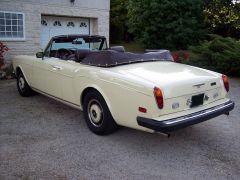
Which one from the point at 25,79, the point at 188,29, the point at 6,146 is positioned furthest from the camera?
the point at 188,29

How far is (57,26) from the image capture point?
13195 millimetres

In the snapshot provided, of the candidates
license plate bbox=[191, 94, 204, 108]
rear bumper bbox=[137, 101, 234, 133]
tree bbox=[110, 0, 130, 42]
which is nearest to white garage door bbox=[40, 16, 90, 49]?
license plate bbox=[191, 94, 204, 108]

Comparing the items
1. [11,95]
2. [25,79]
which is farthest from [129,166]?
[11,95]

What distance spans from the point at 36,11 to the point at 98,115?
9.07 metres

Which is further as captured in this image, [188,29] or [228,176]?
[188,29]

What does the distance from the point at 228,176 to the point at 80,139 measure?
212 centimetres

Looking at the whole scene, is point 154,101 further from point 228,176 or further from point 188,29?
point 188,29

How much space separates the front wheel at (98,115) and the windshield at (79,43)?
164cm

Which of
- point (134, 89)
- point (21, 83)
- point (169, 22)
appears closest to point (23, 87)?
point (21, 83)

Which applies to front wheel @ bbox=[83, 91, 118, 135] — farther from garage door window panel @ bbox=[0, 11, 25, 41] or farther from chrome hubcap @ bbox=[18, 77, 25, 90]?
garage door window panel @ bbox=[0, 11, 25, 41]

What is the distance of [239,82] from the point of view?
9.49 meters

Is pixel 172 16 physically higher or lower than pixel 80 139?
higher

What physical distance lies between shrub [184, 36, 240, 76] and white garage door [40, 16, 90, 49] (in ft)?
18.5

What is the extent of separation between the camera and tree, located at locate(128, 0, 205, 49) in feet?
59.2
